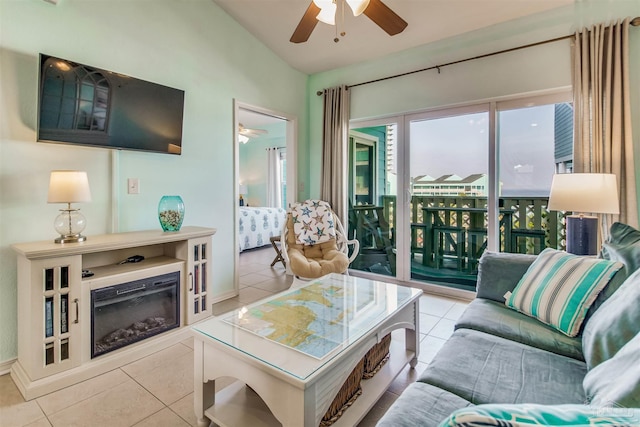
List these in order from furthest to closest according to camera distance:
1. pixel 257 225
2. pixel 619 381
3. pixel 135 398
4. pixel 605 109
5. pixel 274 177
A: pixel 274 177
pixel 257 225
pixel 605 109
pixel 135 398
pixel 619 381

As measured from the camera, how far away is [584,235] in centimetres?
226

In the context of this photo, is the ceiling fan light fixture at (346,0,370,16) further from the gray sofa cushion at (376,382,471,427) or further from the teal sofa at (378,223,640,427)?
the gray sofa cushion at (376,382,471,427)

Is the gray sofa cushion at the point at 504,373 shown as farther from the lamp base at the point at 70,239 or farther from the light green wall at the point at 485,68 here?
the light green wall at the point at 485,68

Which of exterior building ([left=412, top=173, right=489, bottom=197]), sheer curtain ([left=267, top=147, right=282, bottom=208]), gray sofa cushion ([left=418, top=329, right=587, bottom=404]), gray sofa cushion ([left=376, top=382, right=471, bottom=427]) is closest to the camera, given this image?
gray sofa cushion ([left=376, top=382, right=471, bottom=427])

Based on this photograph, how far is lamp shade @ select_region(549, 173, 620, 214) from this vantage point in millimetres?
2059

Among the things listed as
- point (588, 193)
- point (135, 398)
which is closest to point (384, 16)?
point (588, 193)

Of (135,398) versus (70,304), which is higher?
(70,304)

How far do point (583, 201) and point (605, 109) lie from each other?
3.14 ft

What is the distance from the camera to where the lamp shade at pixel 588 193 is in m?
2.06

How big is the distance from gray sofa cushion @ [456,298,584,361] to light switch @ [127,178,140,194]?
258 centimetres

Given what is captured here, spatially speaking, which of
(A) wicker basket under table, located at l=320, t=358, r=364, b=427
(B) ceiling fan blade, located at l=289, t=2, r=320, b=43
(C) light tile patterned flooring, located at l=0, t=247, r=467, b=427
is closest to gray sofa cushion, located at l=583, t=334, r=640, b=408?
(A) wicker basket under table, located at l=320, t=358, r=364, b=427

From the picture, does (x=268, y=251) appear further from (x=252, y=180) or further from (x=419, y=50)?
(x=419, y=50)

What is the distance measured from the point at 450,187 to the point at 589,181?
142 centimetres

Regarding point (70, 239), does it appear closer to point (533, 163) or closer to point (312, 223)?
point (312, 223)
